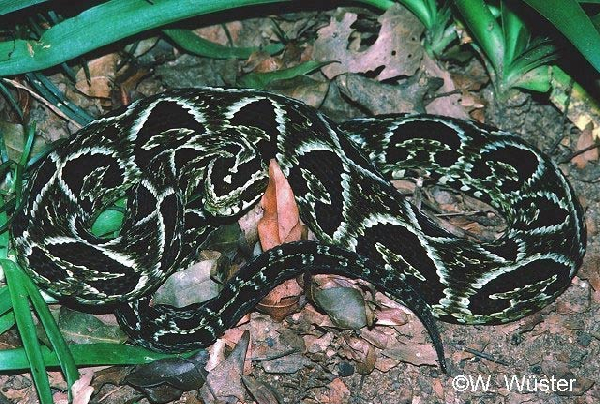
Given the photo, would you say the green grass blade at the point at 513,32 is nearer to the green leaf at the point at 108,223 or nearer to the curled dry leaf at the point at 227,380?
the curled dry leaf at the point at 227,380

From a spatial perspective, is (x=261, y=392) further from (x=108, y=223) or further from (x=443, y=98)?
(x=443, y=98)

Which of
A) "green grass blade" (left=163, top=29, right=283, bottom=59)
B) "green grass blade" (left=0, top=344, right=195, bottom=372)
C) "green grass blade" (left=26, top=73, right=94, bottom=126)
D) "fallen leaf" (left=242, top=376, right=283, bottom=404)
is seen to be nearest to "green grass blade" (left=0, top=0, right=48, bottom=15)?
"green grass blade" (left=26, top=73, right=94, bottom=126)

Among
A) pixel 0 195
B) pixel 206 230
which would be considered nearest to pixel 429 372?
pixel 206 230

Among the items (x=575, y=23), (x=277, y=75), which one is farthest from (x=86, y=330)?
(x=575, y=23)

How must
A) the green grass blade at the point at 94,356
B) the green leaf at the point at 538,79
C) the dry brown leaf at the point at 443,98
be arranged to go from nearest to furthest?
the green grass blade at the point at 94,356, the green leaf at the point at 538,79, the dry brown leaf at the point at 443,98

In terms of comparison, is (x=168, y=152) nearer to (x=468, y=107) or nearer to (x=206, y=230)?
(x=206, y=230)

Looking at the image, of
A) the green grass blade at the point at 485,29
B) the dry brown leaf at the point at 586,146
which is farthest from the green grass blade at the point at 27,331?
the dry brown leaf at the point at 586,146

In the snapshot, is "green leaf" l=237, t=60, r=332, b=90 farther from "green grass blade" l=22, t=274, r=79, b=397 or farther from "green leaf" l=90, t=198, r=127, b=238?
"green grass blade" l=22, t=274, r=79, b=397
